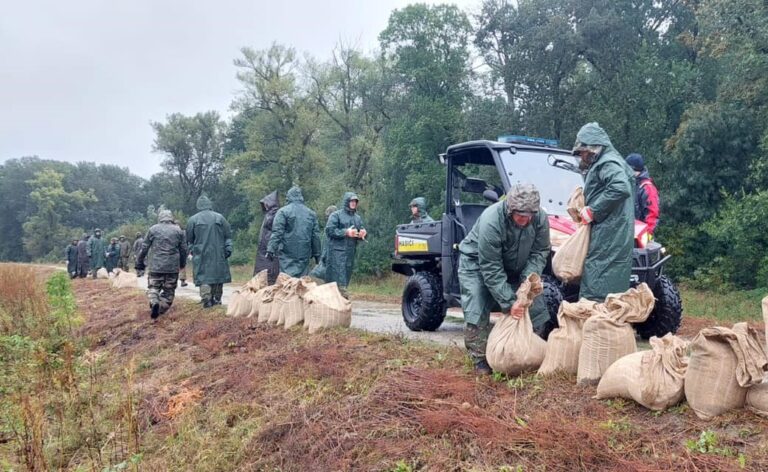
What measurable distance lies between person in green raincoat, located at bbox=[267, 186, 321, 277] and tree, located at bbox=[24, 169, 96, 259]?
58498 millimetres

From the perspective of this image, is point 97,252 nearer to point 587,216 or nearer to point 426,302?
point 426,302

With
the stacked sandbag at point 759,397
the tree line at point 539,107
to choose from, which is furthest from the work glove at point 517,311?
the tree line at point 539,107

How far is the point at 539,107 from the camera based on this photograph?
21719 mm

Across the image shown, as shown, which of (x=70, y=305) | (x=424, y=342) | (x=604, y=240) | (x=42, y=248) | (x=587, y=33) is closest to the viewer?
(x=604, y=240)

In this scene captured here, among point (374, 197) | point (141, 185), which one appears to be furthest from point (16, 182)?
point (374, 197)

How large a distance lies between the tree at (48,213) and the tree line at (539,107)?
2481 cm

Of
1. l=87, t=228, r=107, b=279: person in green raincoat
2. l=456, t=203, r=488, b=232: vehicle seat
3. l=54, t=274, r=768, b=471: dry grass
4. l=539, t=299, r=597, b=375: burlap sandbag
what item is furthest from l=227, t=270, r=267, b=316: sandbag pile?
l=87, t=228, r=107, b=279: person in green raincoat

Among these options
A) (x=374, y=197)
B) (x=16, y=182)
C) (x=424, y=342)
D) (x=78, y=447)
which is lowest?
(x=78, y=447)

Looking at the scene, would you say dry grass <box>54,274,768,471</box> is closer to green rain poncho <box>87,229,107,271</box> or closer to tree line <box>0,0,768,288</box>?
tree line <box>0,0,768,288</box>

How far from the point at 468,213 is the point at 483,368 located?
9.74 feet

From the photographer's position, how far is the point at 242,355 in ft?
22.8

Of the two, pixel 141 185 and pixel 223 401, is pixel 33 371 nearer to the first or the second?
pixel 223 401

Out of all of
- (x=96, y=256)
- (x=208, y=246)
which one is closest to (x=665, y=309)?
(x=208, y=246)

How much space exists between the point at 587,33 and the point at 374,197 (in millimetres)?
13589
